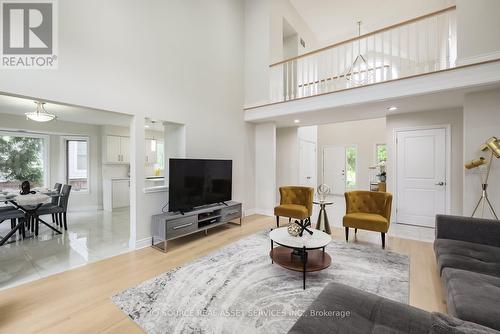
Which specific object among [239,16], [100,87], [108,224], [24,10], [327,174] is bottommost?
[108,224]

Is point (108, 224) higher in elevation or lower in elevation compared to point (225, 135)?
lower

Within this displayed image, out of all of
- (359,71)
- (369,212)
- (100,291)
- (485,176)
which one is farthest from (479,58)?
(100,291)

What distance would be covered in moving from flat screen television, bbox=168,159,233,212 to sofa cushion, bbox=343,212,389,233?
2.36 m

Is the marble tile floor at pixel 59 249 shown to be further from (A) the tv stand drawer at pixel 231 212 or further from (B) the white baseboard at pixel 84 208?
(A) the tv stand drawer at pixel 231 212

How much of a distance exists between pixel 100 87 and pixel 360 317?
3.78 meters

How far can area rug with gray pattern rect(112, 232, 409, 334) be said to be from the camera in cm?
187

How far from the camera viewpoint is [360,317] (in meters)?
1.36

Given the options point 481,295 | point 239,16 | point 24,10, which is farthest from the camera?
point 239,16

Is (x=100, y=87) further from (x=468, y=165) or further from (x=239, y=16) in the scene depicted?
(x=468, y=165)

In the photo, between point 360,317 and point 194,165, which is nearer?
point 360,317

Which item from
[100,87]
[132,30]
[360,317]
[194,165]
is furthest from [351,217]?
[132,30]

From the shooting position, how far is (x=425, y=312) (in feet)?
4.47

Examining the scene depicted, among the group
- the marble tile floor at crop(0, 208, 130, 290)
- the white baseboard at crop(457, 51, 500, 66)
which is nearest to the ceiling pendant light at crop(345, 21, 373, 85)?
the white baseboard at crop(457, 51, 500, 66)

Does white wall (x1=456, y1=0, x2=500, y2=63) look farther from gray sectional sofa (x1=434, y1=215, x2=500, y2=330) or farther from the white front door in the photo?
gray sectional sofa (x1=434, y1=215, x2=500, y2=330)
